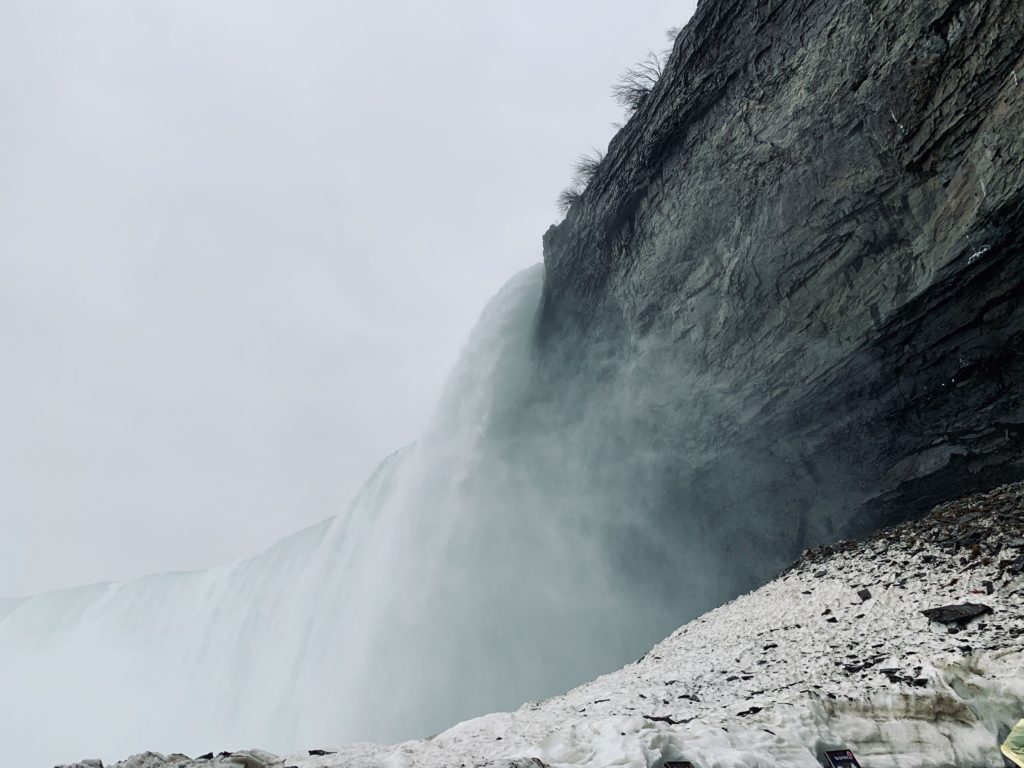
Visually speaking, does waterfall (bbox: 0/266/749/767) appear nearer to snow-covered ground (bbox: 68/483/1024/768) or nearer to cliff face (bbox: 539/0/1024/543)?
cliff face (bbox: 539/0/1024/543)

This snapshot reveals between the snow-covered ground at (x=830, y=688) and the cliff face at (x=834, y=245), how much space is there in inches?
148

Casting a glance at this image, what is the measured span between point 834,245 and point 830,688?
10.3 meters

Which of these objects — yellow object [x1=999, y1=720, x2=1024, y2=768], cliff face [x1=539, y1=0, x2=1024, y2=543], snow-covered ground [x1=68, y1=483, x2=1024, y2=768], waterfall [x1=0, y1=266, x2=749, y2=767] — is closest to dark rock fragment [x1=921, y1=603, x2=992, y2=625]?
snow-covered ground [x1=68, y1=483, x2=1024, y2=768]

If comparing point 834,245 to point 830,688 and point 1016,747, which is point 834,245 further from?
point 1016,747

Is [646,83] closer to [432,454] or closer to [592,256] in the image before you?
[592,256]

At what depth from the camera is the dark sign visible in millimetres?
4464

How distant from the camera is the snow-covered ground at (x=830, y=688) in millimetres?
4691

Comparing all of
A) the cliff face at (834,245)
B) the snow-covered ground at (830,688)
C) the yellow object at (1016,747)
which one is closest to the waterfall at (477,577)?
the cliff face at (834,245)

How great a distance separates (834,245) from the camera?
42.3 feet

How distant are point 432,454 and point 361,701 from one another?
9.48 metres

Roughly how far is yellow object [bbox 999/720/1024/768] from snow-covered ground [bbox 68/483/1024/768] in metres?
0.68

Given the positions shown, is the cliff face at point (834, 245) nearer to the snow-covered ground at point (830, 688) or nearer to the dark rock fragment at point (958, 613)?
the snow-covered ground at point (830, 688)

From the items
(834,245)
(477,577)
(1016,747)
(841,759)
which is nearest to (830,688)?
(841,759)

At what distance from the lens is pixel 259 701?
2723 centimetres
